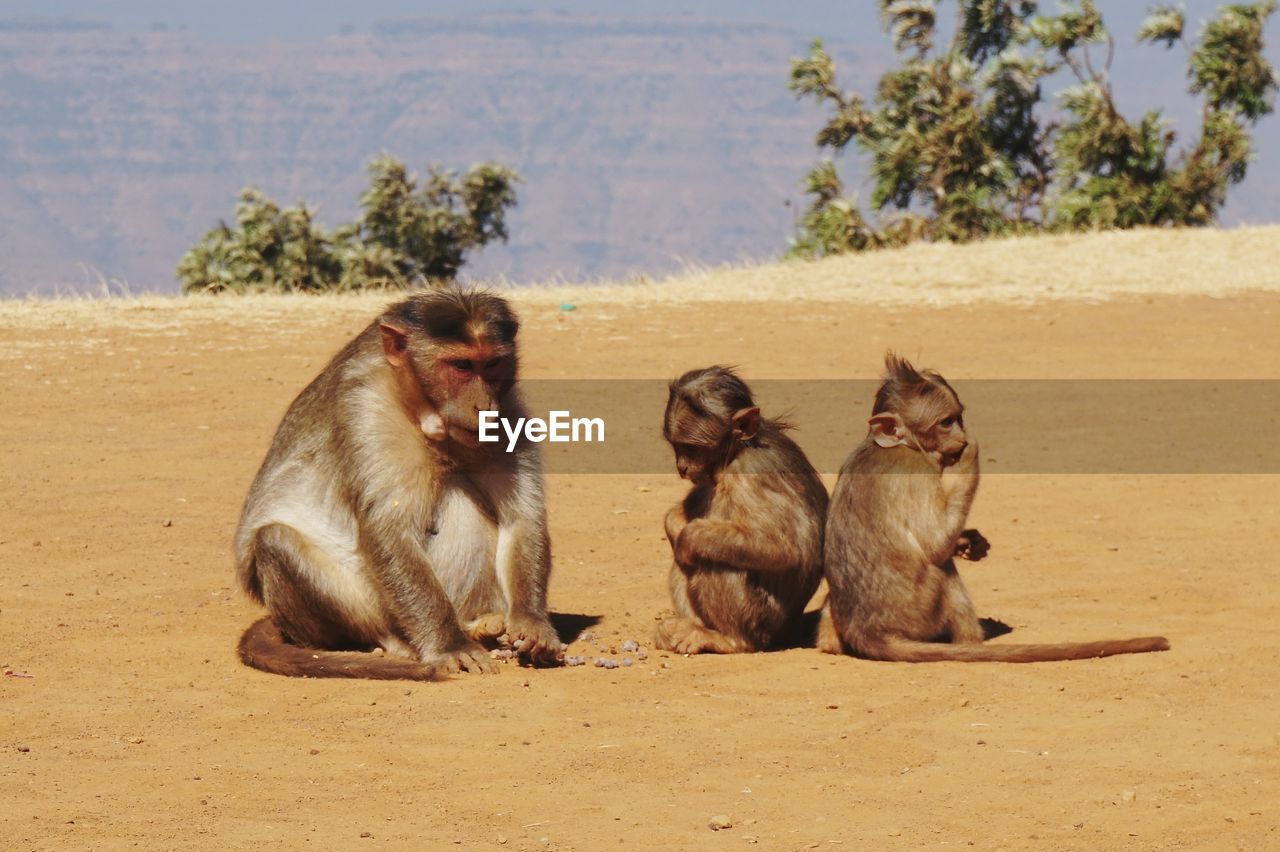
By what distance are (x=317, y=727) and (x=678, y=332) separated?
460 inches

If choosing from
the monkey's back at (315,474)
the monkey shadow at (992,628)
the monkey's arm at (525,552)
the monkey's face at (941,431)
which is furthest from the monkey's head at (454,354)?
the monkey shadow at (992,628)

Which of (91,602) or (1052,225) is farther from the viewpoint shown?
(1052,225)

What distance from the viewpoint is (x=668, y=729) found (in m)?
6.45

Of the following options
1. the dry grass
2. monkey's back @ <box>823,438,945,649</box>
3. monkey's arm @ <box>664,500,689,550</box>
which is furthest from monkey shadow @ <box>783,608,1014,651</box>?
the dry grass

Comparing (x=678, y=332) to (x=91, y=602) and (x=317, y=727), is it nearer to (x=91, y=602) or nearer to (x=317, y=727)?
(x=91, y=602)

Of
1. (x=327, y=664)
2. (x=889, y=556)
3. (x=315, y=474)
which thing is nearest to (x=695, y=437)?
(x=889, y=556)

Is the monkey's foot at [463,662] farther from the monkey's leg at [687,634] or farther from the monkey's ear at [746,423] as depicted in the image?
the monkey's ear at [746,423]

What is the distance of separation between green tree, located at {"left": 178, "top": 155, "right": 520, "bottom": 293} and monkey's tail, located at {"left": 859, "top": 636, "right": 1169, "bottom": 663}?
18.1m

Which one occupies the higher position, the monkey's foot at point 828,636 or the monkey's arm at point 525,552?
the monkey's arm at point 525,552

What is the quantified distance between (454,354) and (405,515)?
786mm

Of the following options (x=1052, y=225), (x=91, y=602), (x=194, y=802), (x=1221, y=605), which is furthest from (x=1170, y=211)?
(x=194, y=802)

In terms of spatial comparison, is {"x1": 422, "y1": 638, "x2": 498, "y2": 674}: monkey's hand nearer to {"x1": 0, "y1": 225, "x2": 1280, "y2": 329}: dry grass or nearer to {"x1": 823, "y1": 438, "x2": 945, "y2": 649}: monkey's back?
{"x1": 823, "y1": 438, "x2": 945, "y2": 649}: monkey's back

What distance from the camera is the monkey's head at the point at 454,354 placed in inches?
286

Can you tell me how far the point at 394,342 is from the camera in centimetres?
745
